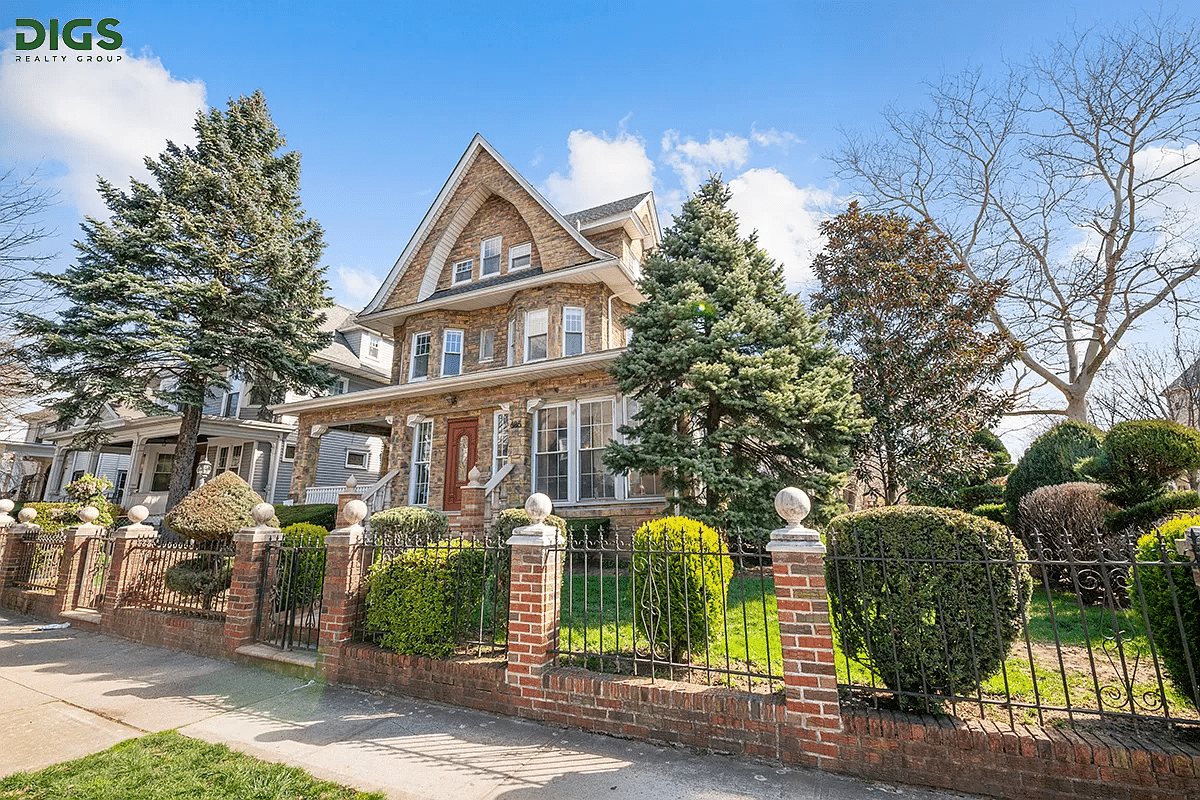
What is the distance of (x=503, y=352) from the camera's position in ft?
52.0

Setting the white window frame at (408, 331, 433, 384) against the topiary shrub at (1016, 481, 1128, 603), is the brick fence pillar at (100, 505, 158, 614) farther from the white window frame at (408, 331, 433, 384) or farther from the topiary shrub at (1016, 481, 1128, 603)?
the topiary shrub at (1016, 481, 1128, 603)

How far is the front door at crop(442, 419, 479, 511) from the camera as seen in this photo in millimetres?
13742

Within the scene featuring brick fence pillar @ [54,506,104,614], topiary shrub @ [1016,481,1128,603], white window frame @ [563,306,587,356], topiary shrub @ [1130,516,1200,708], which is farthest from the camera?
white window frame @ [563,306,587,356]

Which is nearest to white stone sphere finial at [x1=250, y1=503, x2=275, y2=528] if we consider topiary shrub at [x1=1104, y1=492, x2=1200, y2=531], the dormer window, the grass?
the grass

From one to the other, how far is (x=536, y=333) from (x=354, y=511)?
10156 millimetres

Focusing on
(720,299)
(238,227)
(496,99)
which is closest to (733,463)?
(720,299)

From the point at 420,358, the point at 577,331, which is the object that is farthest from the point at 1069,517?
the point at 420,358

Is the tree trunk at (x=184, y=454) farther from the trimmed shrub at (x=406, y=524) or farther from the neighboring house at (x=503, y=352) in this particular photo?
the trimmed shrub at (x=406, y=524)

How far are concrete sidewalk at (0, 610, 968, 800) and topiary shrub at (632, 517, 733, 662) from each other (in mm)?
870

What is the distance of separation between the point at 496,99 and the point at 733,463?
7.49m

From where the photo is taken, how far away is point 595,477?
1227 centimetres

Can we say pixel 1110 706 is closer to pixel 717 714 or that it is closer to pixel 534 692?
pixel 717 714

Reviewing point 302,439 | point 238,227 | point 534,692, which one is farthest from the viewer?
point 238,227

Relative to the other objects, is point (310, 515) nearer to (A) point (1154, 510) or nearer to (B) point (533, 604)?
(B) point (533, 604)
